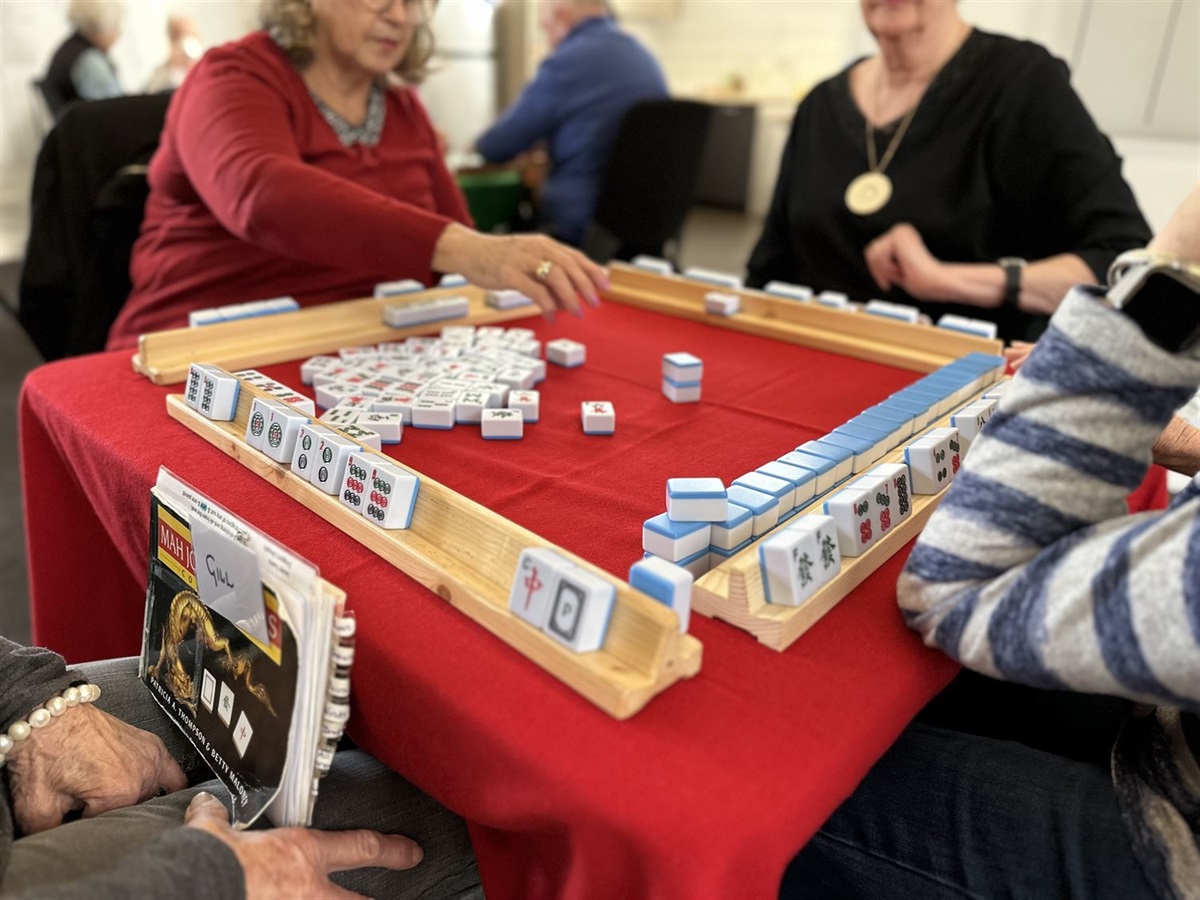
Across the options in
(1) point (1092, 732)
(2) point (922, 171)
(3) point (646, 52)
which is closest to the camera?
(1) point (1092, 732)

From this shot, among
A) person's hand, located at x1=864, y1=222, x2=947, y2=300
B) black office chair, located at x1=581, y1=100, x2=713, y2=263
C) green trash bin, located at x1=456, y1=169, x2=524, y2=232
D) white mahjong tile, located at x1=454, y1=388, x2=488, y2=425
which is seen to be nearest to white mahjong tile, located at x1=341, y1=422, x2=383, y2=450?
white mahjong tile, located at x1=454, y1=388, x2=488, y2=425

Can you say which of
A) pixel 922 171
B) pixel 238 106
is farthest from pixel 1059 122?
pixel 238 106

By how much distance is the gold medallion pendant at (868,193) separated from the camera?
1.82 meters

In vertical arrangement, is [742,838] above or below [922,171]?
below

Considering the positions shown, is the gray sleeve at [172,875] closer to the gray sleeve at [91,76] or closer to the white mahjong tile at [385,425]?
the white mahjong tile at [385,425]

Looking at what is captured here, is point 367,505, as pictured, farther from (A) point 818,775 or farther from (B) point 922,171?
(B) point 922,171

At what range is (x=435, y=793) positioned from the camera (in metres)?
0.66

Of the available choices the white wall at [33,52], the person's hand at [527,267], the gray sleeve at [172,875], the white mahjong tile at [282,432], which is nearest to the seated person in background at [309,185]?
the person's hand at [527,267]

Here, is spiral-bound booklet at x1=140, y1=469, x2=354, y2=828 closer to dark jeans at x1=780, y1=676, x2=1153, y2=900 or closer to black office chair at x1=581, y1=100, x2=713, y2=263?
dark jeans at x1=780, y1=676, x2=1153, y2=900

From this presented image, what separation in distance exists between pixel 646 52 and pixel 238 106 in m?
2.09

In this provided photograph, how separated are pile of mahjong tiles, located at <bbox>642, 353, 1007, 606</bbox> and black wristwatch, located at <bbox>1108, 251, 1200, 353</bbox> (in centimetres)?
26

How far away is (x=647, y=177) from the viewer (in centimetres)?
303

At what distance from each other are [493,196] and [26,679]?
2.82m

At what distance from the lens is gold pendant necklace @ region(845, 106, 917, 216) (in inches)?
71.2
